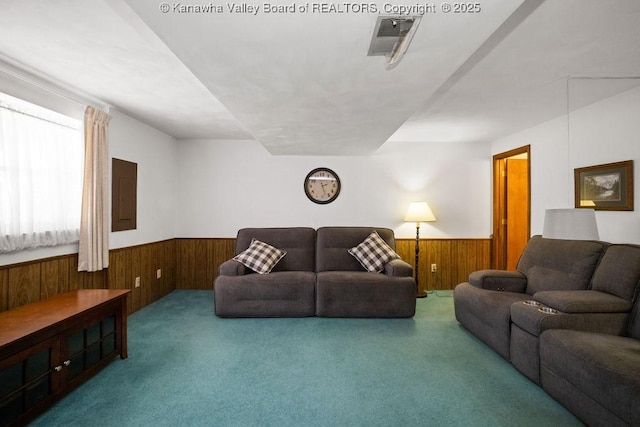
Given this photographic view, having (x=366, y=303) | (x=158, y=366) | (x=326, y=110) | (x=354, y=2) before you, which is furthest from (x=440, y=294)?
(x=354, y=2)

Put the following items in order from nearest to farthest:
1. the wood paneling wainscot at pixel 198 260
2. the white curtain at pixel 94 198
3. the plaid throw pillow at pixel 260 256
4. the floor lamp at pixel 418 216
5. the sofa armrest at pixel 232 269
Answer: the white curtain at pixel 94 198
the sofa armrest at pixel 232 269
the plaid throw pillow at pixel 260 256
the floor lamp at pixel 418 216
the wood paneling wainscot at pixel 198 260

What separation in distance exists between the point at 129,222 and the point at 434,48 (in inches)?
148

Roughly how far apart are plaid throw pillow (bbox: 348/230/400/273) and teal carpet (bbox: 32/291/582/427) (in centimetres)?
87

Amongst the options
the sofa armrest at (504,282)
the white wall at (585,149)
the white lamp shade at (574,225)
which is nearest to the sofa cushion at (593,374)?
the white lamp shade at (574,225)

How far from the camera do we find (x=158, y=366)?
2.51 m

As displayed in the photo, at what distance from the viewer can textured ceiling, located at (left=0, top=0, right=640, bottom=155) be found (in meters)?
1.47

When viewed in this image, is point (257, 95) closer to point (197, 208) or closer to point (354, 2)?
point (354, 2)

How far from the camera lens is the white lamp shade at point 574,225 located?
1905mm

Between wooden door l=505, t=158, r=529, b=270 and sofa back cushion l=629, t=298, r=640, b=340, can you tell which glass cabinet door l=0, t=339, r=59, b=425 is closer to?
sofa back cushion l=629, t=298, r=640, b=340

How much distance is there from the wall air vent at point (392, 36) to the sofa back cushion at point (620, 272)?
235 cm

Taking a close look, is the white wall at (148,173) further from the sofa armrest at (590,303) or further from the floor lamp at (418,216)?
the sofa armrest at (590,303)

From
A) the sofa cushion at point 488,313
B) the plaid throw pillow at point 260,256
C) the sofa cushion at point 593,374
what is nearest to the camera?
the sofa cushion at point 593,374

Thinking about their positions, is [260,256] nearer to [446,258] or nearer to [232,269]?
[232,269]

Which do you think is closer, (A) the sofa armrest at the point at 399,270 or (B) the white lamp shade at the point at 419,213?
(A) the sofa armrest at the point at 399,270
